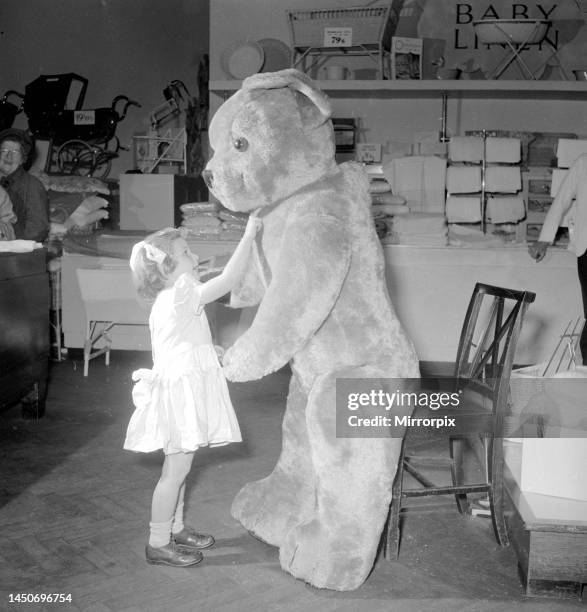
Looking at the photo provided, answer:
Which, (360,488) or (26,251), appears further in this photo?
(26,251)

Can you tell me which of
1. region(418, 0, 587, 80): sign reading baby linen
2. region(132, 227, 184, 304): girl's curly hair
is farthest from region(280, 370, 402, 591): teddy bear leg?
region(418, 0, 587, 80): sign reading baby linen

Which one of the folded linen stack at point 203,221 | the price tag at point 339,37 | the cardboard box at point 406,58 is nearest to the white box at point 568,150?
the cardboard box at point 406,58

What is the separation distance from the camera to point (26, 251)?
3.92 meters

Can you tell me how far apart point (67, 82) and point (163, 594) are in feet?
19.6

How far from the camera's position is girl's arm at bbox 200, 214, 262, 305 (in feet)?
7.43

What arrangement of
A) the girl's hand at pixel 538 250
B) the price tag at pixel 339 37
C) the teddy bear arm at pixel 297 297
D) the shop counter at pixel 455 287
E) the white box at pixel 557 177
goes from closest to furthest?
the teddy bear arm at pixel 297 297 < the girl's hand at pixel 538 250 < the shop counter at pixel 455 287 < the white box at pixel 557 177 < the price tag at pixel 339 37

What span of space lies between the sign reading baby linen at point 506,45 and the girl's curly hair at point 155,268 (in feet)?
12.6

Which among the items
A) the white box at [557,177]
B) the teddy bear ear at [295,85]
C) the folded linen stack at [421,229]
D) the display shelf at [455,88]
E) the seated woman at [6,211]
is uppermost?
the display shelf at [455,88]

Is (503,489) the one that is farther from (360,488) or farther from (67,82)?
(67,82)

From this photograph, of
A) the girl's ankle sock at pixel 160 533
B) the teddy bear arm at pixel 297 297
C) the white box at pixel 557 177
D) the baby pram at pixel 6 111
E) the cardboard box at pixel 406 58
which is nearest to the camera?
the teddy bear arm at pixel 297 297

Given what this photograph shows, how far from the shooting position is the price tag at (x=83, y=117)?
7309 mm

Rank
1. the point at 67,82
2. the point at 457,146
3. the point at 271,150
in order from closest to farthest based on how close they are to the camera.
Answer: the point at 271,150 → the point at 457,146 → the point at 67,82

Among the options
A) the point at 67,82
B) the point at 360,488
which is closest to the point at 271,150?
the point at 360,488

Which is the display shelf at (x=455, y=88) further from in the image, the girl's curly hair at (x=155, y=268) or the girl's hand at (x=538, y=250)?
the girl's curly hair at (x=155, y=268)
